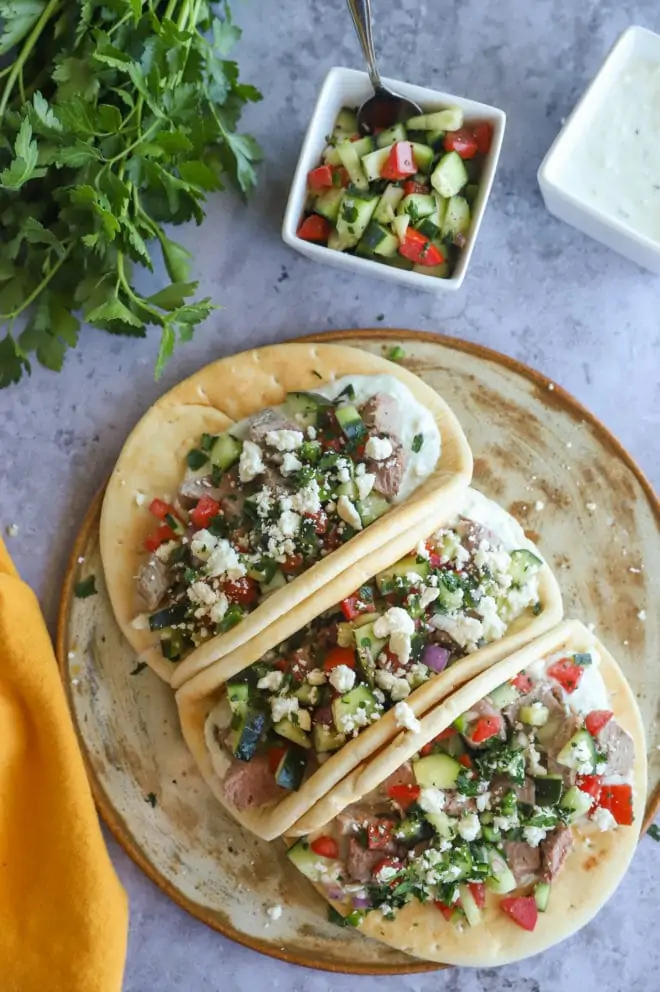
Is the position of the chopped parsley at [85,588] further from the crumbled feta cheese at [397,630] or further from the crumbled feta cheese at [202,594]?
the crumbled feta cheese at [397,630]

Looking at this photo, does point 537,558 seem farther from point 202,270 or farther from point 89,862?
point 89,862

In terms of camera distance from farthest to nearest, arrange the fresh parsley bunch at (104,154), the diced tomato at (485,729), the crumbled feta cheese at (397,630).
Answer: the diced tomato at (485,729)
the crumbled feta cheese at (397,630)
the fresh parsley bunch at (104,154)

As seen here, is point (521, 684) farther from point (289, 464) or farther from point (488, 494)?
point (289, 464)

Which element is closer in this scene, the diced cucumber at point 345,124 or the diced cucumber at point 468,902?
the diced cucumber at point 468,902

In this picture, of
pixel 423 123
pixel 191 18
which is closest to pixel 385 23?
pixel 423 123

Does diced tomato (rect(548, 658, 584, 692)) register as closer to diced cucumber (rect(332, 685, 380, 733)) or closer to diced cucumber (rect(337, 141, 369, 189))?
diced cucumber (rect(332, 685, 380, 733))

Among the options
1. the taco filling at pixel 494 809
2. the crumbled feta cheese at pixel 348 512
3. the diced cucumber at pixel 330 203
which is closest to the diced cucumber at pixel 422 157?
the diced cucumber at pixel 330 203
